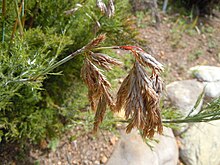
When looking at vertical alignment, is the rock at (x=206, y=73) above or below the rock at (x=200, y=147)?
above

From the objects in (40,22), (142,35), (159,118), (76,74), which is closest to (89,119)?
(76,74)

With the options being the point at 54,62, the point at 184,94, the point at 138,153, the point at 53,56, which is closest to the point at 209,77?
the point at 184,94

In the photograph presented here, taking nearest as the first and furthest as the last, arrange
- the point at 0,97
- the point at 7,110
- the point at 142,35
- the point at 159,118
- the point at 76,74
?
the point at 159,118, the point at 0,97, the point at 7,110, the point at 76,74, the point at 142,35

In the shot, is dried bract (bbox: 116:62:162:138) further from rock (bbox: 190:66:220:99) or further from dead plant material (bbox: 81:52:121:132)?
rock (bbox: 190:66:220:99)

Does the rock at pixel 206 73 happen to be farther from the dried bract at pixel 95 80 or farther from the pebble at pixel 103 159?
the dried bract at pixel 95 80

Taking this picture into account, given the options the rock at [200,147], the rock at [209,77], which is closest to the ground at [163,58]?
the rock at [209,77]

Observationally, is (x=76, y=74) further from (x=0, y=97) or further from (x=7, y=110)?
(x=0, y=97)

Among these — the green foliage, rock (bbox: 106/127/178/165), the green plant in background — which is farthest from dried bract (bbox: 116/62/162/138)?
the green plant in background
